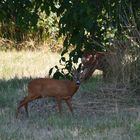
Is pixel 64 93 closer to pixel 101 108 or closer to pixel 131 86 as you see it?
pixel 101 108

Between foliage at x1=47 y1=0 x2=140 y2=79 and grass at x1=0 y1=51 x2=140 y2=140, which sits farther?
foliage at x1=47 y1=0 x2=140 y2=79

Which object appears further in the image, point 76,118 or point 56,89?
point 56,89

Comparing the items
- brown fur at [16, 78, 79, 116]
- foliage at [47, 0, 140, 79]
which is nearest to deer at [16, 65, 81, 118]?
brown fur at [16, 78, 79, 116]

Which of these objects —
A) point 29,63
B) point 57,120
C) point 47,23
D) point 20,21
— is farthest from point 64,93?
point 47,23

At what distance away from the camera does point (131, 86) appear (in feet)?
29.9

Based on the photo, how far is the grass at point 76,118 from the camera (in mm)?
6855

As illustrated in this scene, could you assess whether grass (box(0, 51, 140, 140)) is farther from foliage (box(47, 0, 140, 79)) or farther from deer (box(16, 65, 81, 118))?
foliage (box(47, 0, 140, 79))

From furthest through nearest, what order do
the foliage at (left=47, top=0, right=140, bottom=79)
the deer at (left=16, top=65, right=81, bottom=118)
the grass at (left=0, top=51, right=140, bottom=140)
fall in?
the foliage at (left=47, top=0, right=140, bottom=79)
the deer at (left=16, top=65, right=81, bottom=118)
the grass at (left=0, top=51, right=140, bottom=140)

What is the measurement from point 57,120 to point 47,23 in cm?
1152

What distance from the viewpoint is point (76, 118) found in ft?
25.8

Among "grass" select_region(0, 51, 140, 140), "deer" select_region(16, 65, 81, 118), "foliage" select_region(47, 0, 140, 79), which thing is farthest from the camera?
"foliage" select_region(47, 0, 140, 79)

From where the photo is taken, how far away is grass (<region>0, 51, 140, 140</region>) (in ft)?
A: 22.5

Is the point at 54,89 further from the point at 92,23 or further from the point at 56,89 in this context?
the point at 92,23

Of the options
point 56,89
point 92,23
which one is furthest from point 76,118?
point 92,23
